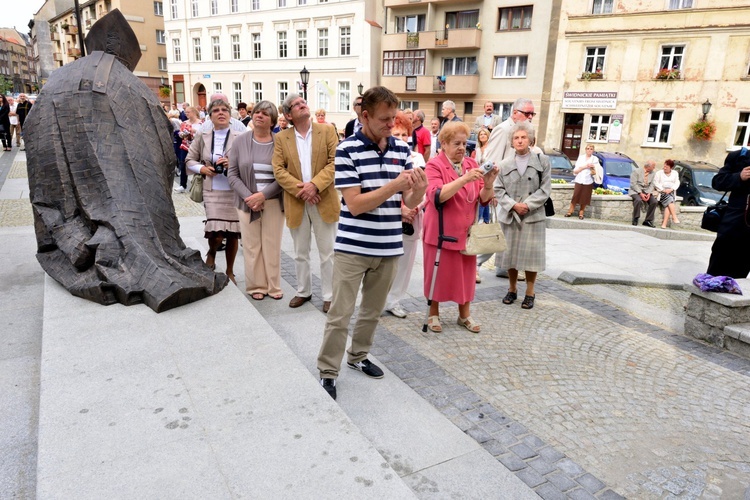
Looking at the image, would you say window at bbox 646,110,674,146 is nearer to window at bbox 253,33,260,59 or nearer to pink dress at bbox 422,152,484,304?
pink dress at bbox 422,152,484,304

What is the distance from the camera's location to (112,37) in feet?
15.3

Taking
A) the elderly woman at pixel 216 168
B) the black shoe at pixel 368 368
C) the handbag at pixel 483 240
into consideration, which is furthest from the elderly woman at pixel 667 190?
the black shoe at pixel 368 368

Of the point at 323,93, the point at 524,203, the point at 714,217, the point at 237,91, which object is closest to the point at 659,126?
the point at 323,93

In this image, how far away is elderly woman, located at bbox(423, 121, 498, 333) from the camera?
4.22 m

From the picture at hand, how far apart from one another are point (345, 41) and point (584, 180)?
23.6 metres

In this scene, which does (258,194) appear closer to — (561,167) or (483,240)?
(483,240)

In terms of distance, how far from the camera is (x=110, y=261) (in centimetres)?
372

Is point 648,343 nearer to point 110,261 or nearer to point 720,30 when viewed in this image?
point 110,261

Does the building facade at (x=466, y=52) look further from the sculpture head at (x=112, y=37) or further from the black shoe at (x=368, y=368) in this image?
the black shoe at (x=368, y=368)

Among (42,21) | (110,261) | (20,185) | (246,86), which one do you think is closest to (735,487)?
(110,261)

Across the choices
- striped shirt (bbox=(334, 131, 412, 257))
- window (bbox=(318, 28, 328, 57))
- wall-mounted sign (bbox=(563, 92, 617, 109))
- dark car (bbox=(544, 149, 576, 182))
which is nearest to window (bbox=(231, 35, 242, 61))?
window (bbox=(318, 28, 328, 57))

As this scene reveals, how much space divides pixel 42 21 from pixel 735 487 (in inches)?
3688

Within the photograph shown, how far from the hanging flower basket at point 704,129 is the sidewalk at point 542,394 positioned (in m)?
20.0

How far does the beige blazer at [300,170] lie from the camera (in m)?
4.50
